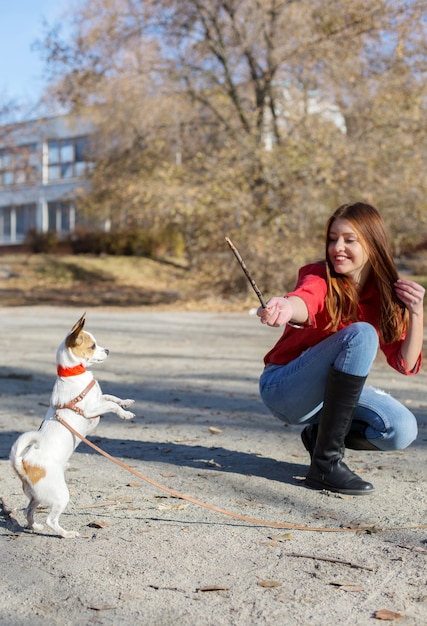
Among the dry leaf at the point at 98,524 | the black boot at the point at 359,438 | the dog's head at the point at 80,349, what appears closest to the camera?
the dog's head at the point at 80,349

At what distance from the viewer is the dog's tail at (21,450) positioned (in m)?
3.18

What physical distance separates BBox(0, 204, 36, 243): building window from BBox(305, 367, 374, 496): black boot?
4657 cm

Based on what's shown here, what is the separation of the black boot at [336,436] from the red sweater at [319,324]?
0.27 meters

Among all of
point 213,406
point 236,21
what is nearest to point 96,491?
point 213,406

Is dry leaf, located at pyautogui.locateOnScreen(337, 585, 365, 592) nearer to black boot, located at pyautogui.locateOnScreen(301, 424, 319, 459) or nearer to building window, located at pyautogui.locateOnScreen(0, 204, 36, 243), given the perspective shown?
black boot, located at pyautogui.locateOnScreen(301, 424, 319, 459)

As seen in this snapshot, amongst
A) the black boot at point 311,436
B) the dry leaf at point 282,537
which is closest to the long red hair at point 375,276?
the black boot at point 311,436

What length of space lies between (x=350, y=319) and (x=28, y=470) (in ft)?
5.80

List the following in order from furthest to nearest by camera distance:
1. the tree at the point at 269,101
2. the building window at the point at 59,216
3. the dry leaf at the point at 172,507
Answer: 1. the building window at the point at 59,216
2. the tree at the point at 269,101
3. the dry leaf at the point at 172,507

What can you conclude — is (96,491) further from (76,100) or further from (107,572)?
(76,100)

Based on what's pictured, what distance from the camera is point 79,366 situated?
333 cm

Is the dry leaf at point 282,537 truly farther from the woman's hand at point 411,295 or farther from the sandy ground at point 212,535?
the woman's hand at point 411,295

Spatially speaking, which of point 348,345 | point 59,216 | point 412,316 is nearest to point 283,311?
point 348,345

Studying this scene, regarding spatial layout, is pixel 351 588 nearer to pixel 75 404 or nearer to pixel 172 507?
pixel 172 507

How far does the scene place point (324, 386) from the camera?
13.0ft
